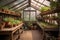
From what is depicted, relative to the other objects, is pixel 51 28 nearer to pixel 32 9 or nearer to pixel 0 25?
pixel 0 25

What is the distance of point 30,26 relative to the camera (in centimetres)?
1392

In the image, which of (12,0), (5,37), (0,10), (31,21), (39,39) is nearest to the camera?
(0,10)

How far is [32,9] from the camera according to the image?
15469 millimetres

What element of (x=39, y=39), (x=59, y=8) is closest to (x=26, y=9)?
(x=39, y=39)

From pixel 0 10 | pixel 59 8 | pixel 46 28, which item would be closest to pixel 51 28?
pixel 46 28

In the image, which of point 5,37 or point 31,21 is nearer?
point 5,37

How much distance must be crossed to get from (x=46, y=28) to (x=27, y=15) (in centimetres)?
1035

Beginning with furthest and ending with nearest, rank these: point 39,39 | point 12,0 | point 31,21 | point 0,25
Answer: point 31,21, point 12,0, point 39,39, point 0,25

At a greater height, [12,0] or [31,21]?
[12,0]

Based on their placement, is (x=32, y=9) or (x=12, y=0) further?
(x=32, y=9)

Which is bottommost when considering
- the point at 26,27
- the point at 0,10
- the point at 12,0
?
the point at 26,27

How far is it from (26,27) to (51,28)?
888 cm

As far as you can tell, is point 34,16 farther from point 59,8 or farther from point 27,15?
point 59,8

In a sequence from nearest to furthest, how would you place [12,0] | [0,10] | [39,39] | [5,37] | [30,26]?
[0,10], [5,37], [39,39], [12,0], [30,26]
